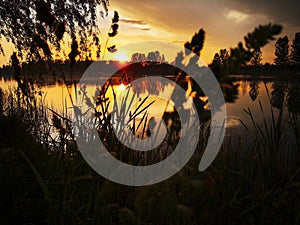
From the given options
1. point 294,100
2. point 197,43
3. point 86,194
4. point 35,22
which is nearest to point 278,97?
point 294,100

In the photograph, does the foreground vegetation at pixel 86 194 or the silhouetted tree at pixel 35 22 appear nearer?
the foreground vegetation at pixel 86 194

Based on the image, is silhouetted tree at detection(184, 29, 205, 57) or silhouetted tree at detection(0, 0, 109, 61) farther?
silhouetted tree at detection(0, 0, 109, 61)

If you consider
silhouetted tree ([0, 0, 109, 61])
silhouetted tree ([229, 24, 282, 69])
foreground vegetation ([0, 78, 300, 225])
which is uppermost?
silhouetted tree ([0, 0, 109, 61])

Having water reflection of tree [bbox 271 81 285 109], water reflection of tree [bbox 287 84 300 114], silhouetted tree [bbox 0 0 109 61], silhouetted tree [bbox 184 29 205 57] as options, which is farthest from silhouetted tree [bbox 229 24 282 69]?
silhouetted tree [bbox 0 0 109 61]

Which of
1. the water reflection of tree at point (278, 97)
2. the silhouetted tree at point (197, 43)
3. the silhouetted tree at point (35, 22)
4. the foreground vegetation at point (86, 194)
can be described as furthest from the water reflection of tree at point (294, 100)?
the silhouetted tree at point (35, 22)

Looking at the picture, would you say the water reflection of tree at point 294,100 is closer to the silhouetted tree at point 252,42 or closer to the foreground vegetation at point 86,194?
the foreground vegetation at point 86,194

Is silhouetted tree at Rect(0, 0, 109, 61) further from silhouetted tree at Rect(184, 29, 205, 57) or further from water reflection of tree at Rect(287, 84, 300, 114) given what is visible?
silhouetted tree at Rect(184, 29, 205, 57)

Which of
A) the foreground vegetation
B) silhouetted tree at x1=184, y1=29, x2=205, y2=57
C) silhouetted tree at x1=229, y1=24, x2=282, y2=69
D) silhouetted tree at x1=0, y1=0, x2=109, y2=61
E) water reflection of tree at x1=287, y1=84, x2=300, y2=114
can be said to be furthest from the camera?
silhouetted tree at x1=0, y1=0, x2=109, y2=61

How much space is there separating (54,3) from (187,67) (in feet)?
19.1

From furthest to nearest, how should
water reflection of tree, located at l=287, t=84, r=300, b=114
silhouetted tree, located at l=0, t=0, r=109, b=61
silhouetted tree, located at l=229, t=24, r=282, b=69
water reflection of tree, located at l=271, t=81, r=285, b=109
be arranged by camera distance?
silhouetted tree, located at l=0, t=0, r=109, b=61 → water reflection of tree, located at l=287, t=84, r=300, b=114 → water reflection of tree, located at l=271, t=81, r=285, b=109 → silhouetted tree, located at l=229, t=24, r=282, b=69

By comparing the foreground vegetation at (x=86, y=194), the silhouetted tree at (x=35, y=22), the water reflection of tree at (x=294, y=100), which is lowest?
the foreground vegetation at (x=86, y=194)

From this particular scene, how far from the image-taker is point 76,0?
584cm

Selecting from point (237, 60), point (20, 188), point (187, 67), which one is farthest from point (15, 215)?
point (237, 60)

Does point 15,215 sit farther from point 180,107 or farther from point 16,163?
point 180,107
